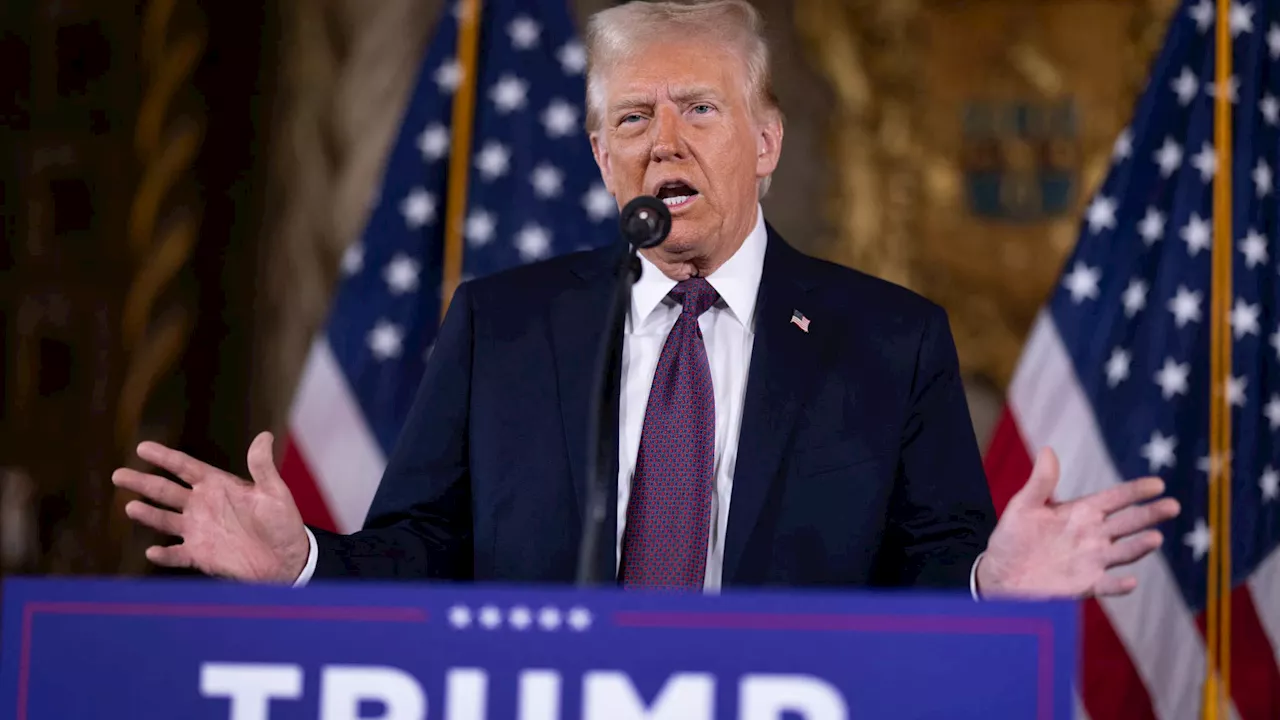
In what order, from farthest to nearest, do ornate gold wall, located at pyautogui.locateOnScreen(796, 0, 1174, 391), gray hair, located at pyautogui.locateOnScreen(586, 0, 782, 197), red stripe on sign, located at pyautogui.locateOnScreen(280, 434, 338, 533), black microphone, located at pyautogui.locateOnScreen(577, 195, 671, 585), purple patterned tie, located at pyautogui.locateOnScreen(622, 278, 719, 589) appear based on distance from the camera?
ornate gold wall, located at pyautogui.locateOnScreen(796, 0, 1174, 391) → red stripe on sign, located at pyautogui.locateOnScreen(280, 434, 338, 533) → gray hair, located at pyautogui.locateOnScreen(586, 0, 782, 197) → purple patterned tie, located at pyautogui.locateOnScreen(622, 278, 719, 589) → black microphone, located at pyautogui.locateOnScreen(577, 195, 671, 585)

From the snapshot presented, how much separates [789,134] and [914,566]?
7.18 ft

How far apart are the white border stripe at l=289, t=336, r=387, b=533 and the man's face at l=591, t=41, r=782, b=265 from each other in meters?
1.38

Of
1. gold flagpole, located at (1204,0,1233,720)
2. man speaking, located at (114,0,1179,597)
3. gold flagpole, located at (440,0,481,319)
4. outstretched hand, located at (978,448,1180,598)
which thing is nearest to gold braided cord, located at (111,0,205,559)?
gold flagpole, located at (440,0,481,319)

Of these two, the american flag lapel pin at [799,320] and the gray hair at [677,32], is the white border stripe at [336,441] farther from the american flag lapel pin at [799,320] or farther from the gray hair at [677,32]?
the american flag lapel pin at [799,320]

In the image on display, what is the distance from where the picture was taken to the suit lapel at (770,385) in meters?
1.97

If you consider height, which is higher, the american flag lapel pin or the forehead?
the forehead

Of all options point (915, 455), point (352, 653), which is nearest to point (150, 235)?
point (915, 455)

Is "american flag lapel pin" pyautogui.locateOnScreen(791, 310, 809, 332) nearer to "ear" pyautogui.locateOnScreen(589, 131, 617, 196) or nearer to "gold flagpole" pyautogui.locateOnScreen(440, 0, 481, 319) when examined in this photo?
"ear" pyautogui.locateOnScreen(589, 131, 617, 196)

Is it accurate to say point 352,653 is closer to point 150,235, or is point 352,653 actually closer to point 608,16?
point 608,16

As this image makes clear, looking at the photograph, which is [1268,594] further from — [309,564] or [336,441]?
[309,564]

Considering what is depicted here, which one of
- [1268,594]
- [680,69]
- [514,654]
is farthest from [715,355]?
[1268,594]

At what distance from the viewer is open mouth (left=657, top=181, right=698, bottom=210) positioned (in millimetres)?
2189

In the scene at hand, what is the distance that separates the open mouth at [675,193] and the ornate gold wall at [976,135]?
1808mm

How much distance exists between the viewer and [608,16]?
2291 mm
